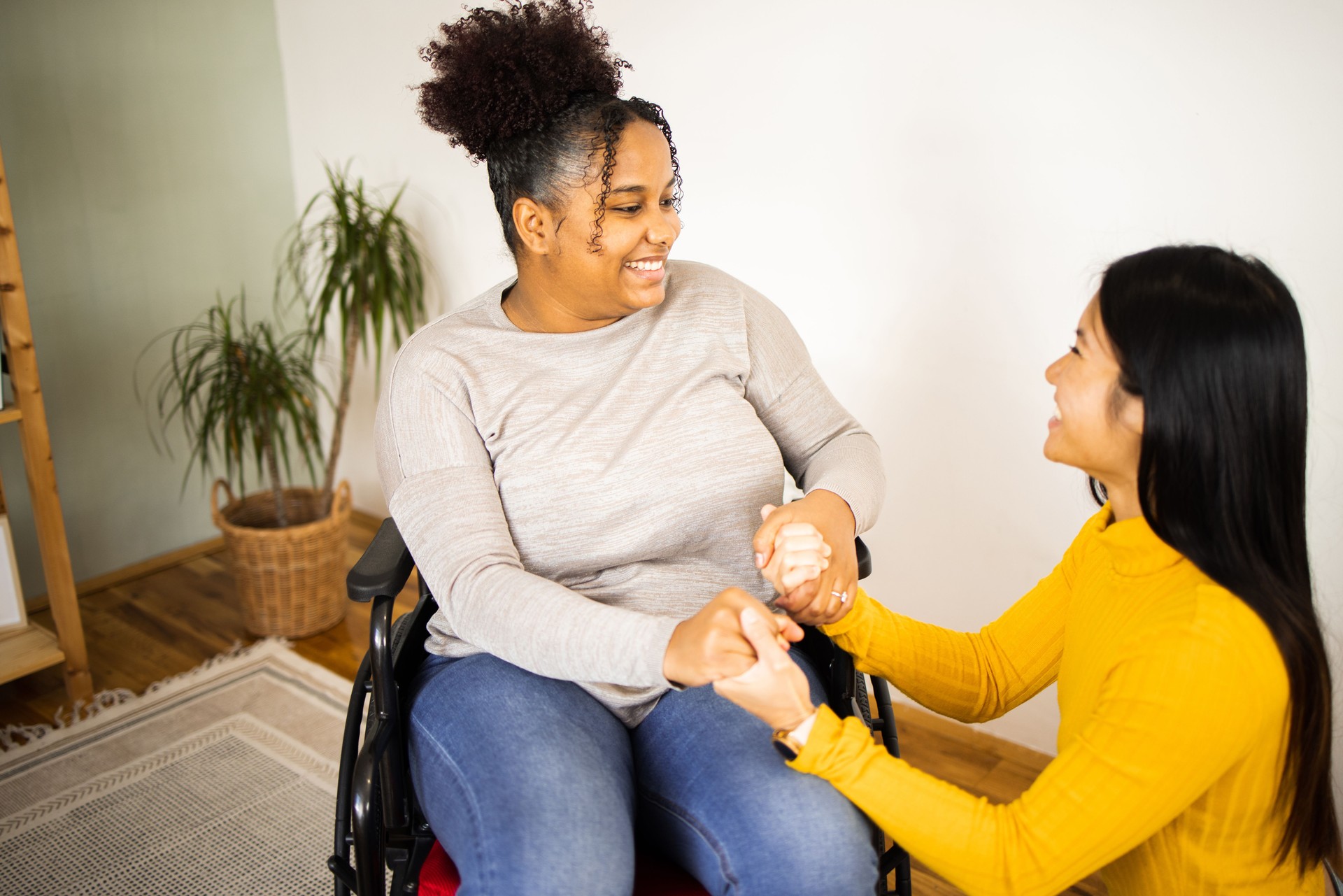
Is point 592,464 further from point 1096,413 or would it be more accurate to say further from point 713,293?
point 1096,413

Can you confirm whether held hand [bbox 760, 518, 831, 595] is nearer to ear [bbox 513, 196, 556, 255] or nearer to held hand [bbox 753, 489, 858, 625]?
held hand [bbox 753, 489, 858, 625]

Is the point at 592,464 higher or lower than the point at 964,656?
higher

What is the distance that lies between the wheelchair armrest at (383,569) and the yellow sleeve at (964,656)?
1.79 feet

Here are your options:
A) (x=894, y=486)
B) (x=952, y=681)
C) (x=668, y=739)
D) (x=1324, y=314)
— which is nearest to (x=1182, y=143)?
(x=1324, y=314)

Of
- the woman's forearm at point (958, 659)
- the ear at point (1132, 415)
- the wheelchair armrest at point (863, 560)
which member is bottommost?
the woman's forearm at point (958, 659)

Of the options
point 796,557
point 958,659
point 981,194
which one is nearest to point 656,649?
point 796,557

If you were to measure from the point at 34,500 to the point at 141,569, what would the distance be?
888 millimetres

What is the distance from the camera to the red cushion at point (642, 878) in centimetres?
109

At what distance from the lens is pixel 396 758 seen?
1.19 metres

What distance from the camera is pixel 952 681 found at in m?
1.25

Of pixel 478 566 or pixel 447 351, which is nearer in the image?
pixel 478 566

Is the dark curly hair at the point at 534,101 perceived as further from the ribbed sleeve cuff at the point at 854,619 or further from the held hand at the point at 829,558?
the ribbed sleeve cuff at the point at 854,619

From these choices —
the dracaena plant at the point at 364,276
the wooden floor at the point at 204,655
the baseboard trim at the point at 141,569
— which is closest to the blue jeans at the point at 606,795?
the wooden floor at the point at 204,655

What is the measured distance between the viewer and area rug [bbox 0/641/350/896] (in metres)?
1.86
